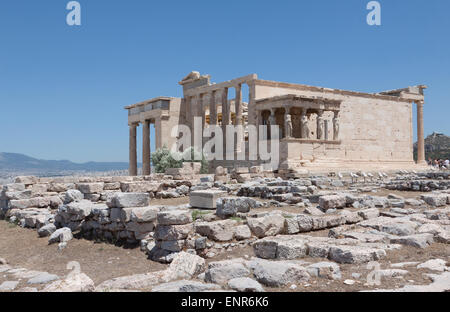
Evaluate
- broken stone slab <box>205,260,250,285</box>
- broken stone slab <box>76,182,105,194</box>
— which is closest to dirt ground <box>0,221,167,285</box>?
broken stone slab <box>205,260,250,285</box>

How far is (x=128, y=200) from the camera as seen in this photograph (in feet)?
28.9

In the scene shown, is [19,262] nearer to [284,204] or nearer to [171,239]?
[171,239]

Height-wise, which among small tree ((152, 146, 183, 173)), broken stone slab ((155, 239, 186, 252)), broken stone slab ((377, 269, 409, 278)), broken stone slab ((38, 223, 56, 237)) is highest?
small tree ((152, 146, 183, 173))

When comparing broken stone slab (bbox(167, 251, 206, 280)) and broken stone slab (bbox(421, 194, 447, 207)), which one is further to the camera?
broken stone slab (bbox(421, 194, 447, 207))

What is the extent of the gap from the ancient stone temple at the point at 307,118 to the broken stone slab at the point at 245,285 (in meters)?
18.4

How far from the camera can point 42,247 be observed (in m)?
9.36

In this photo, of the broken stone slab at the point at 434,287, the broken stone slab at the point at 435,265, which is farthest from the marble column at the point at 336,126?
the broken stone slab at the point at 434,287

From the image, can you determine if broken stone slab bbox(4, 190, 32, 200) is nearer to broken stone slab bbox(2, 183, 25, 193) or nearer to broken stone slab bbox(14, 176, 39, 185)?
broken stone slab bbox(2, 183, 25, 193)

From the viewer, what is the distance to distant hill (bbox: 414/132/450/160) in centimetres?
6303

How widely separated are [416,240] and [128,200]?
5537 mm

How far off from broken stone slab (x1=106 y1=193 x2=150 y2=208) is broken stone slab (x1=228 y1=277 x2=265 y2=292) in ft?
14.6

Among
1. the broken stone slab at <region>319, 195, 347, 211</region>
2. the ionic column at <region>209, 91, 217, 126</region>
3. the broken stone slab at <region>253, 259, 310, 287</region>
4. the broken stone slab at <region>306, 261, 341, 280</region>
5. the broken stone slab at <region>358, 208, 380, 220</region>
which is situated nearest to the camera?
the broken stone slab at <region>253, 259, 310, 287</region>
